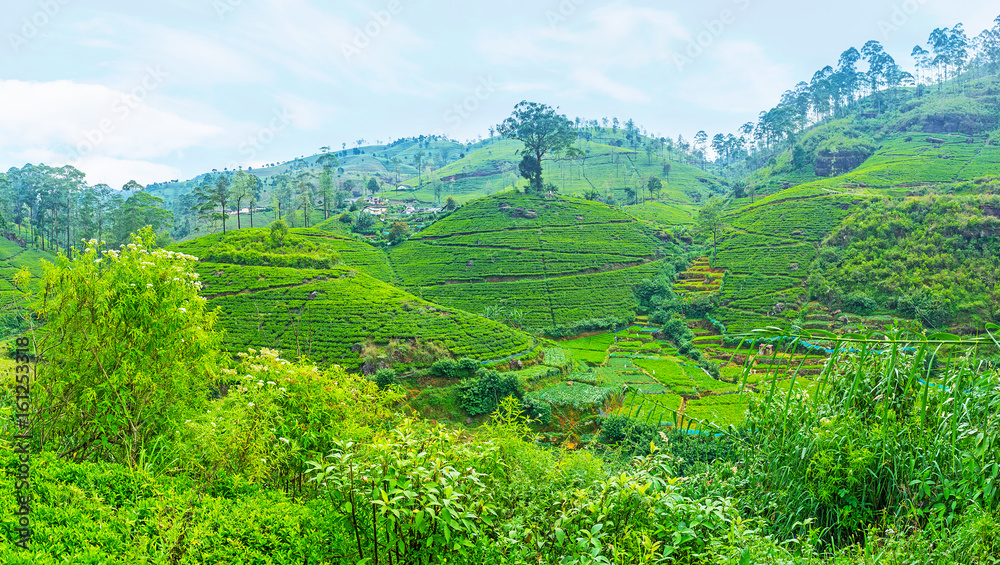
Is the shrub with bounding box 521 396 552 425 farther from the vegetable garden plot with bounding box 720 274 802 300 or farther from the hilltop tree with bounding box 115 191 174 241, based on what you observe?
the hilltop tree with bounding box 115 191 174 241

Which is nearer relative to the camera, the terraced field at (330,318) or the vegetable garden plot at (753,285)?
the terraced field at (330,318)

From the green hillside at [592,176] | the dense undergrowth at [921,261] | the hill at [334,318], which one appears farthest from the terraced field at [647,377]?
the green hillside at [592,176]

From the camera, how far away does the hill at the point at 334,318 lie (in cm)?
3100

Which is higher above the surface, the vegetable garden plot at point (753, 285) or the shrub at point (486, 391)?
the vegetable garden plot at point (753, 285)

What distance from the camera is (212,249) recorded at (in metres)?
44.2

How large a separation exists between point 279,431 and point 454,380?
79.1 ft

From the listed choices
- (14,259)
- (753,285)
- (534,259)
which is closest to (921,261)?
(753,285)

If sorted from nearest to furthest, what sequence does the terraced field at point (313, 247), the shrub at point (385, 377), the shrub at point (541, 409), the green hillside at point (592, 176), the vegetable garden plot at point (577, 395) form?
the shrub at point (541, 409), the vegetable garden plot at point (577, 395), the shrub at point (385, 377), the terraced field at point (313, 247), the green hillside at point (592, 176)

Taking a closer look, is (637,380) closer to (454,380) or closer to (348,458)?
(454,380)

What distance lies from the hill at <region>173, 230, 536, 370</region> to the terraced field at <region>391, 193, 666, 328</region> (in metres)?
9.00

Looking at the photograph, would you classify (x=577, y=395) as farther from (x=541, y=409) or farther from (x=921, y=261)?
(x=921, y=261)

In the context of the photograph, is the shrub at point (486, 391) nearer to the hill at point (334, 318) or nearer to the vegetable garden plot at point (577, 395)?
the vegetable garden plot at point (577, 395)

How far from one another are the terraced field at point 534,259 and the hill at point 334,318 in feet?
29.5

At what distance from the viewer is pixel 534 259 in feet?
181
